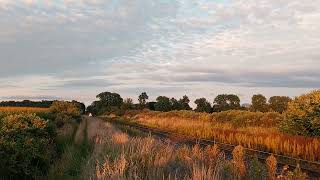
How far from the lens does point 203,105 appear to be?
342 feet

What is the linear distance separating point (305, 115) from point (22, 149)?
625 inches

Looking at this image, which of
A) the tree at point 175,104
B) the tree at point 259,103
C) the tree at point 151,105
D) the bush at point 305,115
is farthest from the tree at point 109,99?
the bush at point 305,115

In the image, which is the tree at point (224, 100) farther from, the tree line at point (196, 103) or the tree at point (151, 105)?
the tree at point (151, 105)

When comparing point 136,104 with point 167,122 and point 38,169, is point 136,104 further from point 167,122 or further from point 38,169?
point 38,169

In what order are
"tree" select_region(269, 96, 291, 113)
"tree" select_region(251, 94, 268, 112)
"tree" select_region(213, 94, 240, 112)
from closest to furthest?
"tree" select_region(269, 96, 291, 113) < "tree" select_region(251, 94, 268, 112) < "tree" select_region(213, 94, 240, 112)

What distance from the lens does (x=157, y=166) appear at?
394 inches

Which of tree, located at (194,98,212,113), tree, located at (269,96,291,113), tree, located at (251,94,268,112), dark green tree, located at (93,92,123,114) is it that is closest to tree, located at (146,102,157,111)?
dark green tree, located at (93,92,123,114)

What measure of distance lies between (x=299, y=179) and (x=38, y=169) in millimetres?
10736

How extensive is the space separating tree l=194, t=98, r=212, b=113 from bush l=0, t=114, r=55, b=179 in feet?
276

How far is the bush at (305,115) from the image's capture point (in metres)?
25.2

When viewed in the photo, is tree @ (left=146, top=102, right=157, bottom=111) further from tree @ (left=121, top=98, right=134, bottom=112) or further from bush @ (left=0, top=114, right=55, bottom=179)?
bush @ (left=0, top=114, right=55, bottom=179)

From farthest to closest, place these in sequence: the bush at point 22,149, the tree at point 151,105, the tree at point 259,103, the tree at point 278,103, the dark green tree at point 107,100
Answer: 1. the dark green tree at point 107,100
2. the tree at point 151,105
3. the tree at point 259,103
4. the tree at point 278,103
5. the bush at point 22,149

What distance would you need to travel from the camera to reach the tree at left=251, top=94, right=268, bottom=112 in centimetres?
7275

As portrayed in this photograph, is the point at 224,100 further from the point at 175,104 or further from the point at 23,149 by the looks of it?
the point at 23,149
